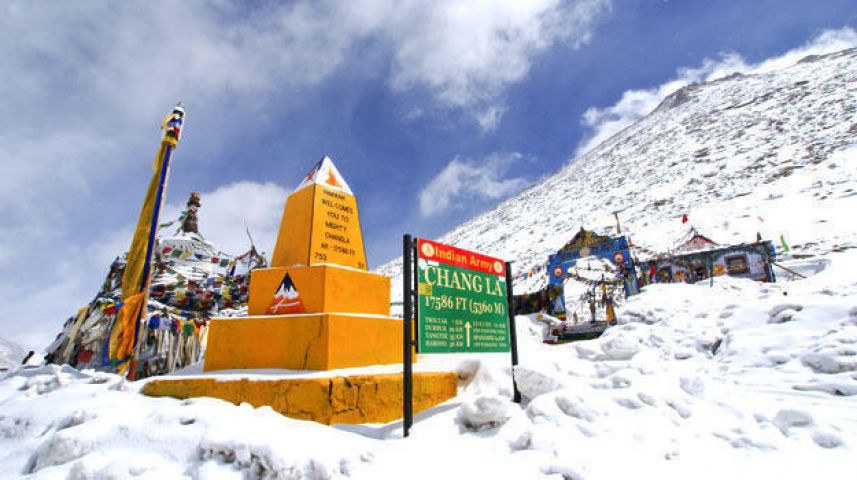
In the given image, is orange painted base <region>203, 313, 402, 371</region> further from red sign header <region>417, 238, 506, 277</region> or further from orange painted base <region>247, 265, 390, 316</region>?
red sign header <region>417, 238, 506, 277</region>

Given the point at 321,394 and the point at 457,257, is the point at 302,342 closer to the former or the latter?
the point at 321,394

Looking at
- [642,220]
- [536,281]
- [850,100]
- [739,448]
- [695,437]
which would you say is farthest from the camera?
[850,100]

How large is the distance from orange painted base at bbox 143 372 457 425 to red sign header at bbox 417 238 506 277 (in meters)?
1.45

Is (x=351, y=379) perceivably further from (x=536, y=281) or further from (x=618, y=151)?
(x=618, y=151)

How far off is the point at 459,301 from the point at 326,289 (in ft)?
5.68

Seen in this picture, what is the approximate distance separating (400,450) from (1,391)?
6696 mm

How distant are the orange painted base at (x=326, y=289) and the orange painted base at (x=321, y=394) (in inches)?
43.1

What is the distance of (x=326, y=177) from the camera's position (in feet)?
21.0

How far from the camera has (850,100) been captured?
4409cm

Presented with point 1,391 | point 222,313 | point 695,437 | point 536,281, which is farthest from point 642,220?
point 1,391

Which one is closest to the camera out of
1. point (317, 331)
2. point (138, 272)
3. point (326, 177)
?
point (317, 331)

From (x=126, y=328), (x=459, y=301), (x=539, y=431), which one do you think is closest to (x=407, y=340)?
(x=459, y=301)

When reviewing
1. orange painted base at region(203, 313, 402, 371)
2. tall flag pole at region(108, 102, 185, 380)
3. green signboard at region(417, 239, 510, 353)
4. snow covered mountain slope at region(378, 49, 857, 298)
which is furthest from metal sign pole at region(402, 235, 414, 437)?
snow covered mountain slope at region(378, 49, 857, 298)

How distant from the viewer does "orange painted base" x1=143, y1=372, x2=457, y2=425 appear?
13.5 feet
